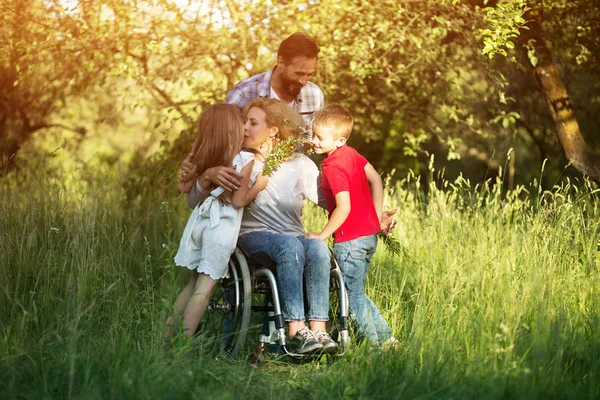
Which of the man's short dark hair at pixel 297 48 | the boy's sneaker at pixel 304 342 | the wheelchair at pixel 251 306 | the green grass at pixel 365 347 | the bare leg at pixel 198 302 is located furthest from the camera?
the man's short dark hair at pixel 297 48

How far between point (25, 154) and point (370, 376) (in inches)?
283

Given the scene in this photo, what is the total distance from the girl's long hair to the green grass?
306 mm

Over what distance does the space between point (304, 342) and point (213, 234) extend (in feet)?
2.28

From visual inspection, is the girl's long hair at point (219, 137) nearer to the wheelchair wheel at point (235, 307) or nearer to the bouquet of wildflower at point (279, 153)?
the bouquet of wildflower at point (279, 153)

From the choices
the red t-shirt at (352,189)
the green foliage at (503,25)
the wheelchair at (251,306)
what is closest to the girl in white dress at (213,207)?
the wheelchair at (251,306)

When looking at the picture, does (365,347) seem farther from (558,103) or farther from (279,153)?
(558,103)

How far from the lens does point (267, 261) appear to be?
4215mm

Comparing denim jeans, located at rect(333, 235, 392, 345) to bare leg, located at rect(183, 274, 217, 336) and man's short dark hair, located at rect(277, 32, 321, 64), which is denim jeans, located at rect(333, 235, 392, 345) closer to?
bare leg, located at rect(183, 274, 217, 336)

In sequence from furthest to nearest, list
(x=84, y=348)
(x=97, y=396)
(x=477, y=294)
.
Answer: (x=477, y=294) → (x=84, y=348) → (x=97, y=396)

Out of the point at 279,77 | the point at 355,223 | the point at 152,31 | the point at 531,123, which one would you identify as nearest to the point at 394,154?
the point at 531,123

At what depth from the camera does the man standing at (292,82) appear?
498 centimetres

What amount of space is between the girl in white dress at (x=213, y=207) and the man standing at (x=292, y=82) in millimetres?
559

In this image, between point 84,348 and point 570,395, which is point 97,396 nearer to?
point 84,348

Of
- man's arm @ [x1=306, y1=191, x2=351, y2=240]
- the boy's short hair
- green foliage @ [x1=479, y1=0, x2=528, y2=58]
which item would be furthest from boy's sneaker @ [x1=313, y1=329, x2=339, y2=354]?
green foliage @ [x1=479, y1=0, x2=528, y2=58]
